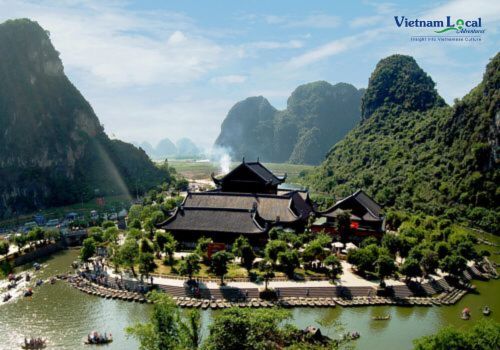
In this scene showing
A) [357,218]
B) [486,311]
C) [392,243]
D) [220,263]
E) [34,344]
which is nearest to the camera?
[34,344]

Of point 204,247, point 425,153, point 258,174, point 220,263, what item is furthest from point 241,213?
point 425,153

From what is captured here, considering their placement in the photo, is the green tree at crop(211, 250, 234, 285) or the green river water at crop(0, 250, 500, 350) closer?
the green river water at crop(0, 250, 500, 350)

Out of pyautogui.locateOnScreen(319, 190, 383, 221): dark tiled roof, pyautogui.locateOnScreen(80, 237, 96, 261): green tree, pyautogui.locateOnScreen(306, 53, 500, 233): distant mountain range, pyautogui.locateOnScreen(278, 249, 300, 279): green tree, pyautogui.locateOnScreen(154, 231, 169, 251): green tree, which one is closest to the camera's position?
pyautogui.locateOnScreen(278, 249, 300, 279): green tree

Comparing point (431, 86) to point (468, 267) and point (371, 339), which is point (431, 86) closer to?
point (468, 267)

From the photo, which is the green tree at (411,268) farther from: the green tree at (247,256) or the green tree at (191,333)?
the green tree at (191,333)

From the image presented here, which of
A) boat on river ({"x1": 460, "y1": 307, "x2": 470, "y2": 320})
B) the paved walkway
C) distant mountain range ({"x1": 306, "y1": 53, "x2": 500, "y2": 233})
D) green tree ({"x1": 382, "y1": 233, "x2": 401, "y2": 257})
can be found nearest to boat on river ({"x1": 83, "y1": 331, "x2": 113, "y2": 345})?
the paved walkway

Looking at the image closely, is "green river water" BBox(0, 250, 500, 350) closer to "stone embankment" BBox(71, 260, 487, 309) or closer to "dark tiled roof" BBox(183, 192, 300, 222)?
"stone embankment" BBox(71, 260, 487, 309)

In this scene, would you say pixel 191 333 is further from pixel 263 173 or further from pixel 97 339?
pixel 263 173
